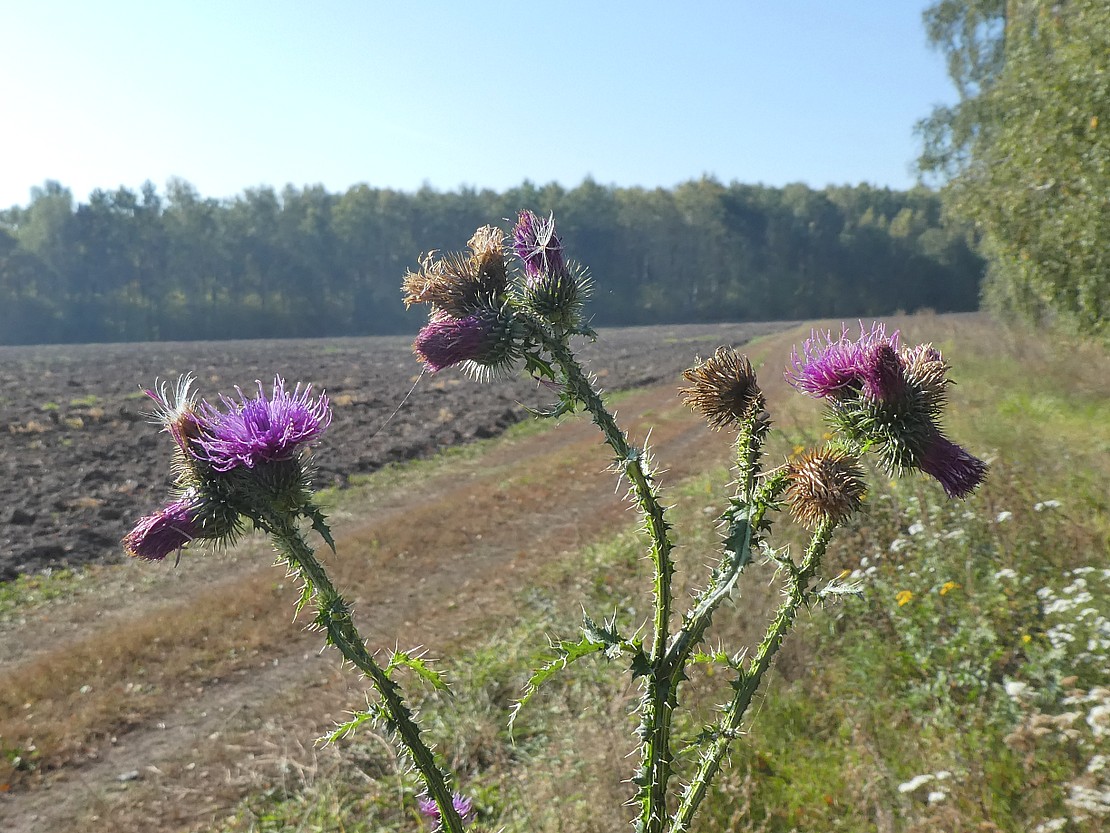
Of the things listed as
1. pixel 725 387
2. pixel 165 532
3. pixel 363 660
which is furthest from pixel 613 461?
pixel 165 532

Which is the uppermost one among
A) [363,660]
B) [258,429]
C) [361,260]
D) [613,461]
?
[361,260]

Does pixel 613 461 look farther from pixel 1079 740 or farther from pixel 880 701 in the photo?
pixel 880 701

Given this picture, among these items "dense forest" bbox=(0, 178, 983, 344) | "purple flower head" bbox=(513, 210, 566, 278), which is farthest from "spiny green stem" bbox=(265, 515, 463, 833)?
"dense forest" bbox=(0, 178, 983, 344)

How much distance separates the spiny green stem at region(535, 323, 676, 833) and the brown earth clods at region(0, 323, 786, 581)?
2.43m

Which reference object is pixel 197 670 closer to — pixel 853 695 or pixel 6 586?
pixel 6 586

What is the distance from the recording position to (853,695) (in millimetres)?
5004

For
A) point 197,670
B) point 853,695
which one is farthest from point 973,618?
point 197,670

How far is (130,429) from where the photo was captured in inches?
776

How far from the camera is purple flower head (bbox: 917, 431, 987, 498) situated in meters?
2.17

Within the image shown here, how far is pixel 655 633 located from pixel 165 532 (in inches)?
52.6

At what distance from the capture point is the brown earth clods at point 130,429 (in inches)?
484

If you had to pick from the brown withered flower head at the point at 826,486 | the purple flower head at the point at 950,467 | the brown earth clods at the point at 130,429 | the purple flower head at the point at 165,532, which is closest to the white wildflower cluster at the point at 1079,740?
the purple flower head at the point at 950,467

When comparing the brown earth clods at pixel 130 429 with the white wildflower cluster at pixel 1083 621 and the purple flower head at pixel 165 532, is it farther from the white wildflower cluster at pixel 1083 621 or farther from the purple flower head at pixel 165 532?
the white wildflower cluster at pixel 1083 621

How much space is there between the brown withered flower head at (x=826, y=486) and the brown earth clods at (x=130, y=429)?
2.75 meters
